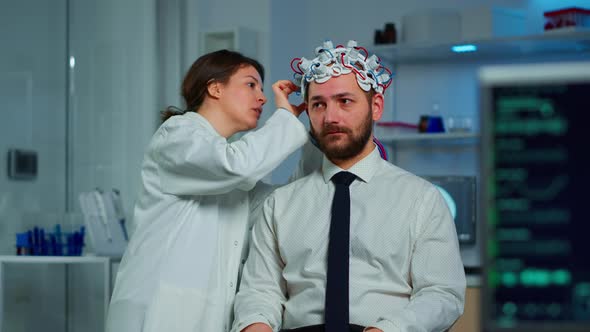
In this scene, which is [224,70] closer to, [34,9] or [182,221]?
[182,221]

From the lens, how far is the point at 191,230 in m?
2.10

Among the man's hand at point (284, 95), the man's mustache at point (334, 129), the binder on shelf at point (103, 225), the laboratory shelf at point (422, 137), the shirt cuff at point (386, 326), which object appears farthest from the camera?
the laboratory shelf at point (422, 137)

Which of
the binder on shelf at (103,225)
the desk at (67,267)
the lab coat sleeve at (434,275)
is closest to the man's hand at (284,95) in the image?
the lab coat sleeve at (434,275)

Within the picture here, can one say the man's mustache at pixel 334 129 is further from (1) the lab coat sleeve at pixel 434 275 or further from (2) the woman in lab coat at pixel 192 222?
(1) the lab coat sleeve at pixel 434 275

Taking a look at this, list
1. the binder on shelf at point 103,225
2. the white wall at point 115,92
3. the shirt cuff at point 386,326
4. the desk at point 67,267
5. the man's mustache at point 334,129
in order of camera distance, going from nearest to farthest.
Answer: the shirt cuff at point 386,326 < the man's mustache at point 334,129 < the desk at point 67,267 < the binder on shelf at point 103,225 < the white wall at point 115,92

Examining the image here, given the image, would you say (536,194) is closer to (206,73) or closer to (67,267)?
(206,73)

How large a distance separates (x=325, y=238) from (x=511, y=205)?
45.1 inches

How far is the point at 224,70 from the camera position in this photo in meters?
2.28

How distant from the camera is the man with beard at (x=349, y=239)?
188cm

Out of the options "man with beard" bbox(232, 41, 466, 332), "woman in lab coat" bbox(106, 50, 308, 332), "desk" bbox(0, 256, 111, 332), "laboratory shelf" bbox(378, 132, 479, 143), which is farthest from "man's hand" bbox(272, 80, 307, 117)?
"laboratory shelf" bbox(378, 132, 479, 143)

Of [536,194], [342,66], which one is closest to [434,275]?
[342,66]

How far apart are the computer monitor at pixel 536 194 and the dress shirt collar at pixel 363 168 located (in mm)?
1195

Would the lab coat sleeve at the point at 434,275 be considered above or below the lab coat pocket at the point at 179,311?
above

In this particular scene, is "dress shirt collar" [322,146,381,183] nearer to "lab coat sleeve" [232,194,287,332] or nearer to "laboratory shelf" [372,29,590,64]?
"lab coat sleeve" [232,194,287,332]
